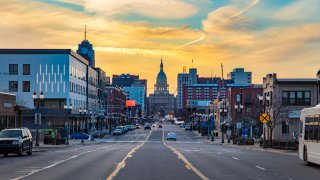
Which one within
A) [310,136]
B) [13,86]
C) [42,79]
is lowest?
[310,136]

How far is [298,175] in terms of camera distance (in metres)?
Result: 22.9

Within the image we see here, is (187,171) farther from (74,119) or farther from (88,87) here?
(88,87)

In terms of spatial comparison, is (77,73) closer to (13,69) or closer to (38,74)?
(38,74)

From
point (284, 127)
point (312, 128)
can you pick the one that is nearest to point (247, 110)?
point (284, 127)

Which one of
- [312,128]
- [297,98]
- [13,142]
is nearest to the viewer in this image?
[312,128]

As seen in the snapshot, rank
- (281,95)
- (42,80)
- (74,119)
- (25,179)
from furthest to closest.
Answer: (74,119)
(42,80)
(281,95)
(25,179)

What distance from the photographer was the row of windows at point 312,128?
2714 cm

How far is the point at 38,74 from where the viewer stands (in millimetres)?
115188

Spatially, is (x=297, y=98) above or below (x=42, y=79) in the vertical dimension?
below

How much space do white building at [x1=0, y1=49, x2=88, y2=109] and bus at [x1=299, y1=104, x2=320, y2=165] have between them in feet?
290

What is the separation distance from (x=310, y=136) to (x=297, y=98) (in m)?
57.2

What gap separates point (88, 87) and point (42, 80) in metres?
34.2

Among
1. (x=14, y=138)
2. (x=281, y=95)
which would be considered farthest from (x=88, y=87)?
(x=14, y=138)

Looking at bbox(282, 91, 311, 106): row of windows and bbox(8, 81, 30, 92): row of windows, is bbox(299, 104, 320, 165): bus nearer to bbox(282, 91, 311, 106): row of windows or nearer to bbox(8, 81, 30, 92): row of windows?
bbox(282, 91, 311, 106): row of windows
